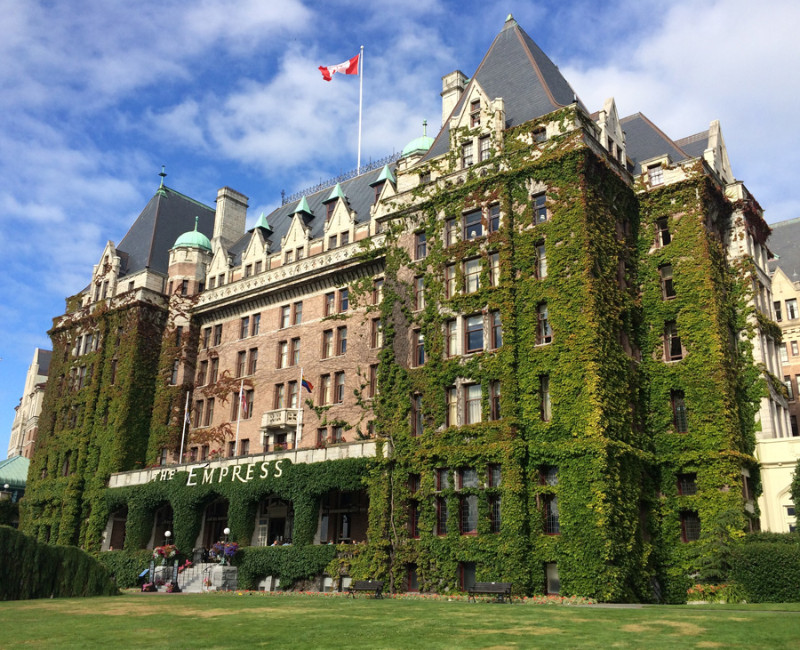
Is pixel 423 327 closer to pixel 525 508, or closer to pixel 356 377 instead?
pixel 356 377

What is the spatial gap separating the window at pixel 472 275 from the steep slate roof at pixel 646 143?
13.5m

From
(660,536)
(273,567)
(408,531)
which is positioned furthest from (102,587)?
(660,536)

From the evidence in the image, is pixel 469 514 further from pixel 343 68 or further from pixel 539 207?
pixel 343 68

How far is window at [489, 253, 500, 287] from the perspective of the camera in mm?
44628

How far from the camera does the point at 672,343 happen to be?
46.0 meters

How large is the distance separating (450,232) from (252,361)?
69.6 ft

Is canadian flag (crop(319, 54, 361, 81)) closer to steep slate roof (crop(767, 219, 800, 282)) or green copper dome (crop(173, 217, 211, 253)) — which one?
green copper dome (crop(173, 217, 211, 253))

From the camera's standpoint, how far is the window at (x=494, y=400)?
138 feet

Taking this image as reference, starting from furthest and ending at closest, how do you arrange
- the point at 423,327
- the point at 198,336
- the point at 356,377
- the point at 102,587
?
the point at 198,336 → the point at 356,377 → the point at 423,327 → the point at 102,587

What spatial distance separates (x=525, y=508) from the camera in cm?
3912

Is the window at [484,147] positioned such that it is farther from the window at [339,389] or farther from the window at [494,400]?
the window at [339,389]

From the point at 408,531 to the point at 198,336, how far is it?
3078 centimetres

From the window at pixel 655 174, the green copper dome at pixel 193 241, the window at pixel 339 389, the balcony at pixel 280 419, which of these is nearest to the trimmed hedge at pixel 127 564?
the balcony at pixel 280 419

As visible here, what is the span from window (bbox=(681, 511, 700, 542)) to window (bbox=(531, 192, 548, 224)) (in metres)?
17.6
